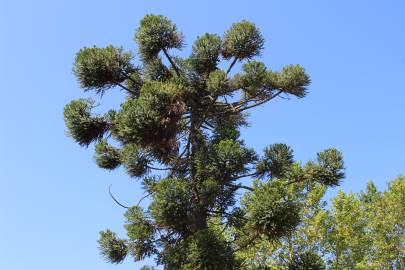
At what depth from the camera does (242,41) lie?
13.2 metres

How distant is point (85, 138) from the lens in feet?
44.7

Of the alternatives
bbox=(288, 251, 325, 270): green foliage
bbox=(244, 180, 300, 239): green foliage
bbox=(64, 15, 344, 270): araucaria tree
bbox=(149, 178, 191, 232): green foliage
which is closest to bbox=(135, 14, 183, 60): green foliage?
bbox=(64, 15, 344, 270): araucaria tree

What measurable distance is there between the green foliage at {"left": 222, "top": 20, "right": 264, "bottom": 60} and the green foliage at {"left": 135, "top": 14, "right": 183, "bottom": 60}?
1373 mm

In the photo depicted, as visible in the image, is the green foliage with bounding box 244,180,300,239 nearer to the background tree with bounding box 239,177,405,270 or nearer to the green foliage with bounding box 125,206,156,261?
the green foliage with bounding box 125,206,156,261

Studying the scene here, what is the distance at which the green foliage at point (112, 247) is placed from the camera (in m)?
13.0

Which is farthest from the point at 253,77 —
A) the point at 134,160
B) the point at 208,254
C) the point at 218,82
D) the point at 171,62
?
the point at 208,254

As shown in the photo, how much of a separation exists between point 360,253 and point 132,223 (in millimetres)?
14777

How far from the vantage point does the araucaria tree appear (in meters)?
11.0

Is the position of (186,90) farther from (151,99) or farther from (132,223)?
(132,223)

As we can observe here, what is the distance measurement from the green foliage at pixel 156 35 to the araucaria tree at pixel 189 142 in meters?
0.03

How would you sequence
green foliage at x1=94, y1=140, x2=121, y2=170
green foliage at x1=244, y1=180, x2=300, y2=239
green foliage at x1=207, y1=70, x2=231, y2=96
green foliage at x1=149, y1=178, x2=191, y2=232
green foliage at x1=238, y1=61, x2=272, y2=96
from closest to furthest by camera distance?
green foliage at x1=244, y1=180, x2=300, y2=239
green foliage at x1=149, y1=178, x2=191, y2=232
green foliage at x1=207, y1=70, x2=231, y2=96
green foliage at x1=238, y1=61, x2=272, y2=96
green foliage at x1=94, y1=140, x2=121, y2=170

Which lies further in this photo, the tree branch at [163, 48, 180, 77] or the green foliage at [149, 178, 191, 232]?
the tree branch at [163, 48, 180, 77]

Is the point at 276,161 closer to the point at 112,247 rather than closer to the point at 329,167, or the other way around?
the point at 329,167

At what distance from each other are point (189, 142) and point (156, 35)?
3.01 meters
